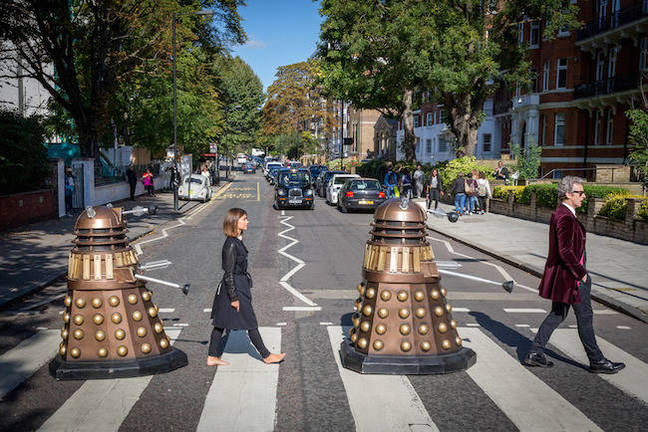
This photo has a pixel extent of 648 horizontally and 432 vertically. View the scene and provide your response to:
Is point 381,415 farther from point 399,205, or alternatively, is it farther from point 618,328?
point 618,328

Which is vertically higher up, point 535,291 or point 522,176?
point 522,176

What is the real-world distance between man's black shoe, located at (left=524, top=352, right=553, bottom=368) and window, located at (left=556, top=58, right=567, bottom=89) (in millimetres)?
34592

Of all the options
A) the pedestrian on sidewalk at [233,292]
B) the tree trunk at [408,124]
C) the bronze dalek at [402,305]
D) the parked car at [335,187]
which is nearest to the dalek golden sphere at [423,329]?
the bronze dalek at [402,305]

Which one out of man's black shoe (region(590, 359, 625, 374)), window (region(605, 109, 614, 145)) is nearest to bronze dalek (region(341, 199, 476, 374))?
man's black shoe (region(590, 359, 625, 374))

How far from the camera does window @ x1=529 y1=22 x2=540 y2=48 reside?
127ft

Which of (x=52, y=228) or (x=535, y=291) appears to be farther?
(x=52, y=228)

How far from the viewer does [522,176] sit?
2731 cm

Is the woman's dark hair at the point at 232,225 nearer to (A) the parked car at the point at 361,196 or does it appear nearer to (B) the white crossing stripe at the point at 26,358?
(B) the white crossing stripe at the point at 26,358

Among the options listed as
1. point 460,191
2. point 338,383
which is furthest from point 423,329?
point 460,191

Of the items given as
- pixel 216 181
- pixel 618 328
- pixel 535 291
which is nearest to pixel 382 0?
pixel 216 181

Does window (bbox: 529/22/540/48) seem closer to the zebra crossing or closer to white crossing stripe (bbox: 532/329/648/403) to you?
white crossing stripe (bbox: 532/329/648/403)

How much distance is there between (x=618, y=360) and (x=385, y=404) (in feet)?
9.76

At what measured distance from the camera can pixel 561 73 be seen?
36.4 meters

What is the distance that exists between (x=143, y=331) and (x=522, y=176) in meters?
25.0
